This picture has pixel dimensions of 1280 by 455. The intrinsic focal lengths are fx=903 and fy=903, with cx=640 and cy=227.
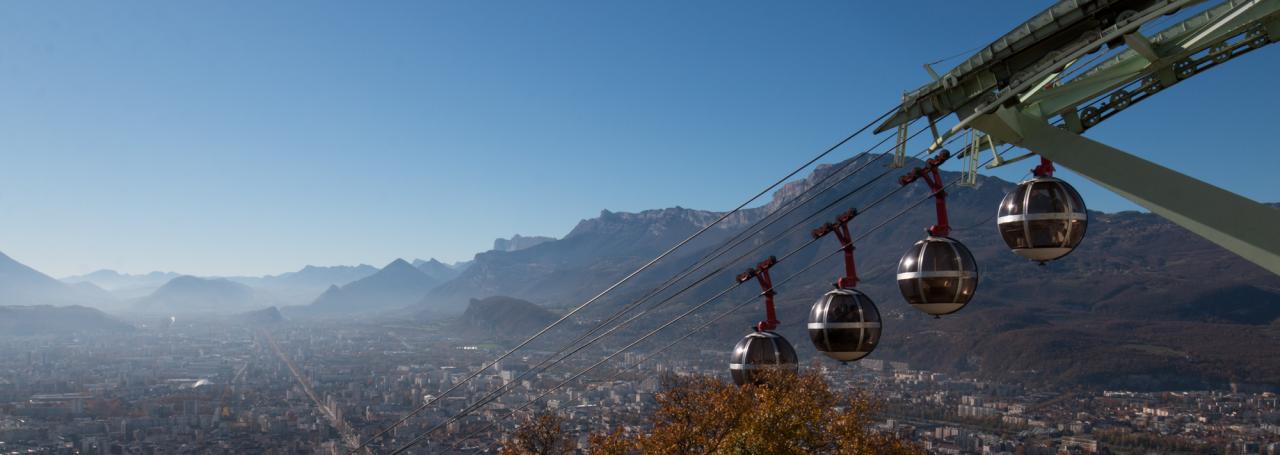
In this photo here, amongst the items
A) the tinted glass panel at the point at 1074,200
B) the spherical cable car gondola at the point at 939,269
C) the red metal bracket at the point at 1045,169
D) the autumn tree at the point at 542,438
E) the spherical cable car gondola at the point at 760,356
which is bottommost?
the autumn tree at the point at 542,438

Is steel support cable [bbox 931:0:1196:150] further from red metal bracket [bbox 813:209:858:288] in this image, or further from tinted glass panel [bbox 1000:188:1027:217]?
red metal bracket [bbox 813:209:858:288]

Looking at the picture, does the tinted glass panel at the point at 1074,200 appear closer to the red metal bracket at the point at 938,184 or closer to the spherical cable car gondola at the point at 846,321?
the red metal bracket at the point at 938,184

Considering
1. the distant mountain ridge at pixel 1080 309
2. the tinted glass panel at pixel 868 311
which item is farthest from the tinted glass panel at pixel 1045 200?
the distant mountain ridge at pixel 1080 309

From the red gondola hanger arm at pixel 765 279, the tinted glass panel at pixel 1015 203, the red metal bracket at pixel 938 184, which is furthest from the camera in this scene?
the red gondola hanger arm at pixel 765 279

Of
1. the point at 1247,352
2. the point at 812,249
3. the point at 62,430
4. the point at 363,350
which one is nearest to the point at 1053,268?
the point at 812,249

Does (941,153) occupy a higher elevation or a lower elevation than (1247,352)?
higher

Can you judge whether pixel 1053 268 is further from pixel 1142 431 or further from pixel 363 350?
pixel 363 350

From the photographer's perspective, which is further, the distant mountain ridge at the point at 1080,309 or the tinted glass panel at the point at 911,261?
the distant mountain ridge at the point at 1080,309
